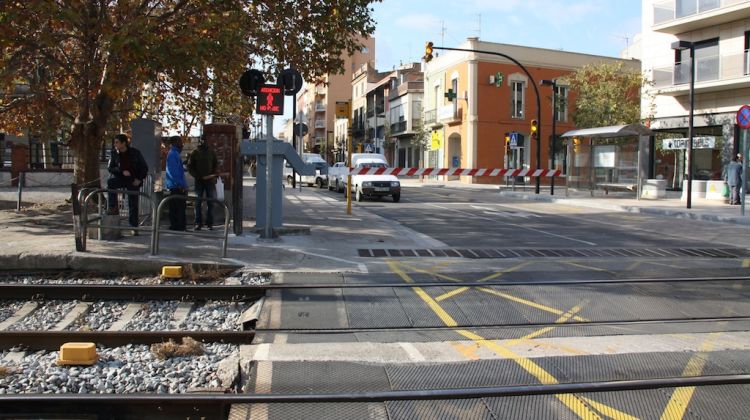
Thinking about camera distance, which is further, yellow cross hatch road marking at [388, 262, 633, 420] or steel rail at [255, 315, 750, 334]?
steel rail at [255, 315, 750, 334]

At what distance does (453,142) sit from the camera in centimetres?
4812

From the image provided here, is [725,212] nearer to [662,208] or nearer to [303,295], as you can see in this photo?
[662,208]

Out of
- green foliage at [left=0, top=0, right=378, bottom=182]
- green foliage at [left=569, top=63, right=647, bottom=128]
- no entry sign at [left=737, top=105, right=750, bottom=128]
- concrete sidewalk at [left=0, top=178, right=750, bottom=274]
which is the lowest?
concrete sidewalk at [left=0, top=178, right=750, bottom=274]

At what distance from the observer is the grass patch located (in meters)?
5.13

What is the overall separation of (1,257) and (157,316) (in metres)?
3.28

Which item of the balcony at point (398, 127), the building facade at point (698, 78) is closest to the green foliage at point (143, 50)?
the building facade at point (698, 78)

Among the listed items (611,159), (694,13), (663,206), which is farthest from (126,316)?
(694,13)

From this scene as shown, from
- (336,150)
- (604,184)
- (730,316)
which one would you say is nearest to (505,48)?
(604,184)

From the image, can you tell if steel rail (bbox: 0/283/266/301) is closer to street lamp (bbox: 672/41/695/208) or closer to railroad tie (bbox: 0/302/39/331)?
railroad tie (bbox: 0/302/39/331)

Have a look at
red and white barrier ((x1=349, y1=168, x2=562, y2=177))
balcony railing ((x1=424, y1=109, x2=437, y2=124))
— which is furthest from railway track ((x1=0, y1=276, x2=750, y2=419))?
balcony railing ((x1=424, y1=109, x2=437, y2=124))

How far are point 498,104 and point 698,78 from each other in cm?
1827

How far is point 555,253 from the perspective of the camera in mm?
10508

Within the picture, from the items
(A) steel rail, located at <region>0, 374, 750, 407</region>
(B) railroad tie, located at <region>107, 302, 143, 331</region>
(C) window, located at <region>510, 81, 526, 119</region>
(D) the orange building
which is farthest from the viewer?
(C) window, located at <region>510, 81, 526, 119</region>

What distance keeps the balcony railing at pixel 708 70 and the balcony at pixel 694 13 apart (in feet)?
5.28
